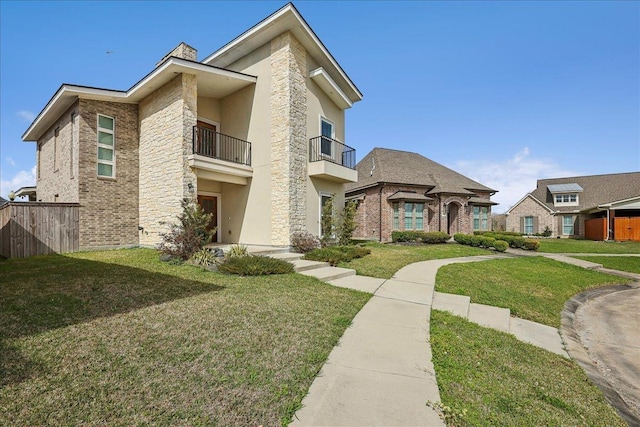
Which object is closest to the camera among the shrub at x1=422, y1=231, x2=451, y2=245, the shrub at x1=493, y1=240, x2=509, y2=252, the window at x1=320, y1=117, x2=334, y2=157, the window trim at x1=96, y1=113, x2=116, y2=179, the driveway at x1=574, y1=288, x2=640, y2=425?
the driveway at x1=574, y1=288, x2=640, y2=425

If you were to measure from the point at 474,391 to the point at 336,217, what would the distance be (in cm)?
1047

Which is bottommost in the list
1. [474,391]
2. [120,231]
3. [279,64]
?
[474,391]

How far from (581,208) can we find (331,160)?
2850 centimetres

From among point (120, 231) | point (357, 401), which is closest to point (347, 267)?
point (357, 401)

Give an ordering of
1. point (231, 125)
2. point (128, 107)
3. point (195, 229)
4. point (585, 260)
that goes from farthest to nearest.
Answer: point (585, 260) → point (231, 125) → point (128, 107) → point (195, 229)

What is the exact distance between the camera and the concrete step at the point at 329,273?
24.0ft

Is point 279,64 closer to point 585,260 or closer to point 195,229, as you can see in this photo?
point 195,229

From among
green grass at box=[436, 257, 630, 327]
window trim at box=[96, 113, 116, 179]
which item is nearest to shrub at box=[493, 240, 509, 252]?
green grass at box=[436, 257, 630, 327]

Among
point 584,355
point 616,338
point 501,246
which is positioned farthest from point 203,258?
point 501,246

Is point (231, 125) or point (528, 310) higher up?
point (231, 125)

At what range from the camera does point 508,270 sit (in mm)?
10516

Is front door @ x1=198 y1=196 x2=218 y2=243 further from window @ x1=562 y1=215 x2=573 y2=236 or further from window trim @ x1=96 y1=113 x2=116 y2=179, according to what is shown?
window @ x1=562 y1=215 x2=573 y2=236

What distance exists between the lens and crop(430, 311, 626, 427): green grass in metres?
2.66

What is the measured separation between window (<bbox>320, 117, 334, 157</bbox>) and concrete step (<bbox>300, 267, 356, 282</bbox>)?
6418mm
